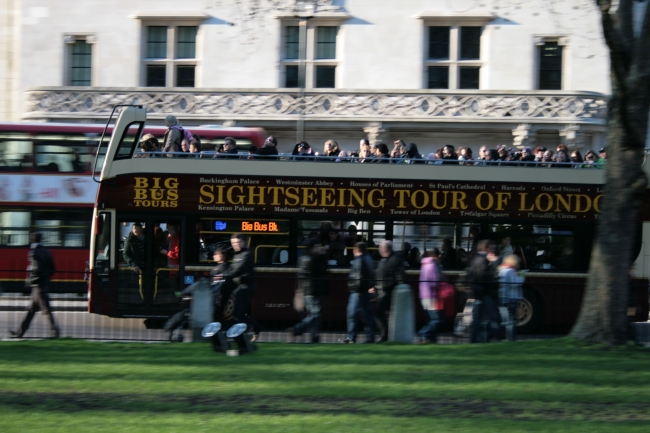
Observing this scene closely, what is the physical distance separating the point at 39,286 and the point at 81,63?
1847cm

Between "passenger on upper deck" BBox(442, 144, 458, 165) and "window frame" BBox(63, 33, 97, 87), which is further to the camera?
"window frame" BBox(63, 33, 97, 87)

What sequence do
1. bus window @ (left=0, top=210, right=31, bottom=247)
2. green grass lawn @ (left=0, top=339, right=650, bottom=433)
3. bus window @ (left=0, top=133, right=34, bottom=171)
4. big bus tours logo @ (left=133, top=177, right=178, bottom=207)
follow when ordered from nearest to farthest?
green grass lawn @ (left=0, top=339, right=650, bottom=433), big bus tours logo @ (left=133, top=177, right=178, bottom=207), bus window @ (left=0, top=133, right=34, bottom=171), bus window @ (left=0, top=210, right=31, bottom=247)

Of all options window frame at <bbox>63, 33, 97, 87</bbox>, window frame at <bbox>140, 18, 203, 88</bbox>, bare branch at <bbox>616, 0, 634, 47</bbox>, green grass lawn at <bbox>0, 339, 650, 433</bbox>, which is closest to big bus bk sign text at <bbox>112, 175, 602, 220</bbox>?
green grass lawn at <bbox>0, 339, 650, 433</bbox>

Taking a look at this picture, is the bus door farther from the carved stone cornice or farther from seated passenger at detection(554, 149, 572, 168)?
the carved stone cornice

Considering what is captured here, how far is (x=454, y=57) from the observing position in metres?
29.7

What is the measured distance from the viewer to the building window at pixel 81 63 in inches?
1206

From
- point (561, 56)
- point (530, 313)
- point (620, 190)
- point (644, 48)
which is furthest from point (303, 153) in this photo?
point (561, 56)

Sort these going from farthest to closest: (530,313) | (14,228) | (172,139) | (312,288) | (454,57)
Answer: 1. (454,57)
2. (14,228)
3. (172,139)
4. (530,313)
5. (312,288)

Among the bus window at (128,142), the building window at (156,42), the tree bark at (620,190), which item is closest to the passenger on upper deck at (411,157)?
the bus window at (128,142)

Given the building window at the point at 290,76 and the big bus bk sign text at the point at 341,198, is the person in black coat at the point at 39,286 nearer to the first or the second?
the big bus bk sign text at the point at 341,198

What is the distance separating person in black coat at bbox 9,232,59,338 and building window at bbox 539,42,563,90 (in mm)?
19763

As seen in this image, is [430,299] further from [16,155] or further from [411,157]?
[16,155]

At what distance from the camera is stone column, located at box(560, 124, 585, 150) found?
28.0m

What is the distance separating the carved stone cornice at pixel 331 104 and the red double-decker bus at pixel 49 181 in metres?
7.56
